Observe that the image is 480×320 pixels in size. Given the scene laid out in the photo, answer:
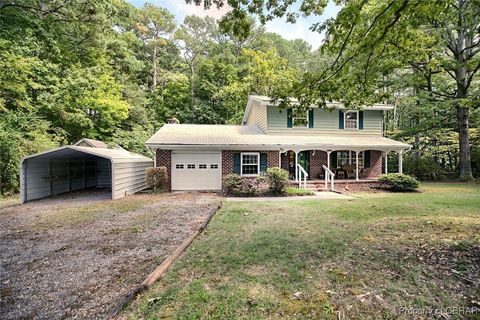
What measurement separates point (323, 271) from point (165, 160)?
10602 millimetres

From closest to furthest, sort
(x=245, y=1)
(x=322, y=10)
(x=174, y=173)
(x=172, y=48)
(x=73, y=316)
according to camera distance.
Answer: (x=73, y=316) < (x=245, y=1) < (x=322, y=10) < (x=174, y=173) < (x=172, y=48)

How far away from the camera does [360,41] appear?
532cm

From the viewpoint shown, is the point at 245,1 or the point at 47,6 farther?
the point at 47,6

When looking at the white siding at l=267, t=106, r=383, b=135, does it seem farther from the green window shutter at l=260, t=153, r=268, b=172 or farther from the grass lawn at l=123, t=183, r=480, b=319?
the grass lawn at l=123, t=183, r=480, b=319

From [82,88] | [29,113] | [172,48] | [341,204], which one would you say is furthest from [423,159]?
[172,48]

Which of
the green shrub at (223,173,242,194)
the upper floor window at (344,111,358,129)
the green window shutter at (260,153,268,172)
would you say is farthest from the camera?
the upper floor window at (344,111,358,129)

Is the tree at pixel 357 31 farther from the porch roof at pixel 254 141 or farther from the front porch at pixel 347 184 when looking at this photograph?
the front porch at pixel 347 184

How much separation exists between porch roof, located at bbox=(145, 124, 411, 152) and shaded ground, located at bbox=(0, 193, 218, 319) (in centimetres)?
447

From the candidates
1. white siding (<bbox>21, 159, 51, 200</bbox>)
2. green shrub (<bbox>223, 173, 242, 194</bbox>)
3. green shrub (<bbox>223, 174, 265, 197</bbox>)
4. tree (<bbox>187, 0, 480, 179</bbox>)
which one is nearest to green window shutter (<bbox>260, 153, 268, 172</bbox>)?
green shrub (<bbox>223, 174, 265, 197</bbox>)

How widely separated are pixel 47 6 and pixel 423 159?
89.4ft

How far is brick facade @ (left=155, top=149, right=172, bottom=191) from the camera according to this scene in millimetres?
12632

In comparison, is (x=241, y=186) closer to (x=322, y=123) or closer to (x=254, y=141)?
(x=254, y=141)

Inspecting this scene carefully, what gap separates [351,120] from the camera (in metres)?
16.0

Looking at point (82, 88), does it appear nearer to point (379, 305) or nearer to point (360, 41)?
point (360, 41)
